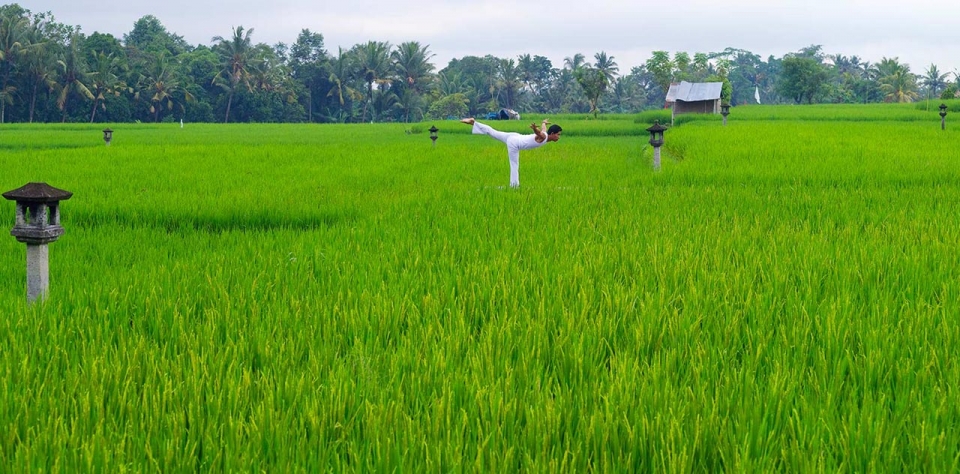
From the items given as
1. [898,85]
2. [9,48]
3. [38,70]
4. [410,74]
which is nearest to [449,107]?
[410,74]

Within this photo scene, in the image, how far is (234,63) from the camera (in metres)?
48.8

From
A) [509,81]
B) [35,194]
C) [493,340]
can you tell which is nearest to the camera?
[493,340]

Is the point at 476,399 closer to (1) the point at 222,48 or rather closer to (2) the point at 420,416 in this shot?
(2) the point at 420,416

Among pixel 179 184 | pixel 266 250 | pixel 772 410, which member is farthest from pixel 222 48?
pixel 772 410

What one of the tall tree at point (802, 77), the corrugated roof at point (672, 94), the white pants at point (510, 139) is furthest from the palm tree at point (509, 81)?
the white pants at point (510, 139)

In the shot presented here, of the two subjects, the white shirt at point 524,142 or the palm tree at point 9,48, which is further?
the palm tree at point 9,48

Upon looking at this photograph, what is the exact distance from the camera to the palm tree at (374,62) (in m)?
54.4

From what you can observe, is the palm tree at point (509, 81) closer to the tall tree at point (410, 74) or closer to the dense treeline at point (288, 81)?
the dense treeline at point (288, 81)

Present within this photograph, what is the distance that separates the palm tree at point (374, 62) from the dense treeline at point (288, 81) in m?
0.07

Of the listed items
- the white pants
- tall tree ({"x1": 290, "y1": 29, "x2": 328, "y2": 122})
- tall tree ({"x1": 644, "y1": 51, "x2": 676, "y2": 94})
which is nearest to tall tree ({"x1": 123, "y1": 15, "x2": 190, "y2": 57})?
tall tree ({"x1": 290, "y1": 29, "x2": 328, "y2": 122})

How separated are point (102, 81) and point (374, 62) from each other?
18242mm

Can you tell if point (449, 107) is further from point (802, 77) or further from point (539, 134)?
point (539, 134)

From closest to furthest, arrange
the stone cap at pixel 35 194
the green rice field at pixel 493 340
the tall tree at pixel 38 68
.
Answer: the green rice field at pixel 493 340
the stone cap at pixel 35 194
the tall tree at pixel 38 68

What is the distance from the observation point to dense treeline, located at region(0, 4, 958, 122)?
41000 mm
